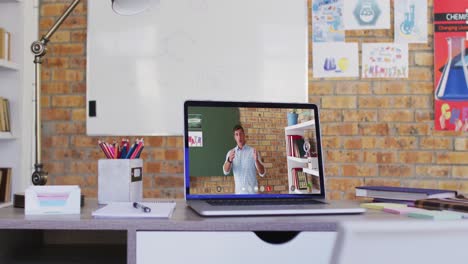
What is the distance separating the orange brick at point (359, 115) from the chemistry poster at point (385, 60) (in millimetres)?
207

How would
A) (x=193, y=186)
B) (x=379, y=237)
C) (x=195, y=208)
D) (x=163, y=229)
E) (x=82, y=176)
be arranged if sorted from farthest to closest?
(x=82, y=176) → (x=193, y=186) → (x=195, y=208) → (x=163, y=229) → (x=379, y=237)

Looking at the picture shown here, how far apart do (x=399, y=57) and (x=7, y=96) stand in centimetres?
213

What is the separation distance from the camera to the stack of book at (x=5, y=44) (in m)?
2.39

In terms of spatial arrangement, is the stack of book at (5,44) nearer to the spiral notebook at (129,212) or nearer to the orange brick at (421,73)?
the spiral notebook at (129,212)

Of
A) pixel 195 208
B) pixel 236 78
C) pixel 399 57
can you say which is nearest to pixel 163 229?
pixel 195 208

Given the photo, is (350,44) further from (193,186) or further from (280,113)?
(193,186)

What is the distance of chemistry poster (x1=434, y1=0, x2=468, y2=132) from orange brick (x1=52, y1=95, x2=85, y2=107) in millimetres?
1985

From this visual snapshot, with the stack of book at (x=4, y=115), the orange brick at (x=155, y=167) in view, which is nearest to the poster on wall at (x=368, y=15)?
the orange brick at (x=155, y=167)

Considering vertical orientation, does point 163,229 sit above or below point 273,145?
below

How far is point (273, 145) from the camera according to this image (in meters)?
1.31

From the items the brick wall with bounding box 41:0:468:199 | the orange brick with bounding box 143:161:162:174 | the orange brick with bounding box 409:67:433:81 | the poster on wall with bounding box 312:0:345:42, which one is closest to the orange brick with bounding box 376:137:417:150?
the brick wall with bounding box 41:0:468:199

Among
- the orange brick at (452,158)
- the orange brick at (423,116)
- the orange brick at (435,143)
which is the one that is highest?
the orange brick at (423,116)

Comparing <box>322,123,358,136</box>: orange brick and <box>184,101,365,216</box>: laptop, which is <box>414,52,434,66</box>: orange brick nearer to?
<box>322,123,358,136</box>: orange brick

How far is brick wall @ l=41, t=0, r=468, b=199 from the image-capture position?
2.57 metres
